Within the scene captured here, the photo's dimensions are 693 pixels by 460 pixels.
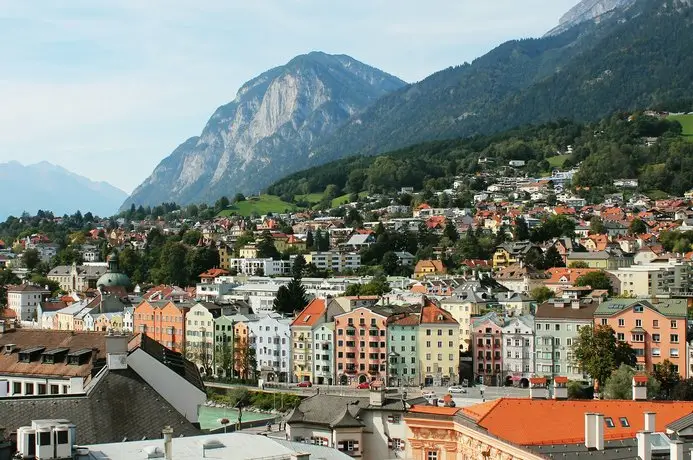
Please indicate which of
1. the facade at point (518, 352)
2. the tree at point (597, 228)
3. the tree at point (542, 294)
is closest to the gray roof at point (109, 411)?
the facade at point (518, 352)

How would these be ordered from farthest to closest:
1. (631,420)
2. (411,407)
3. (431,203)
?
(431,203)
(411,407)
(631,420)

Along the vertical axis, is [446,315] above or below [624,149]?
below

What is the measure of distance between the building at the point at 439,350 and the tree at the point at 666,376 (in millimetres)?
13324

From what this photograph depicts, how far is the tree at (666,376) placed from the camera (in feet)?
199

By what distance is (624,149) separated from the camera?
16925cm

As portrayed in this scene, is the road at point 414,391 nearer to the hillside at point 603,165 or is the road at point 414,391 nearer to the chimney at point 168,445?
the chimney at point 168,445

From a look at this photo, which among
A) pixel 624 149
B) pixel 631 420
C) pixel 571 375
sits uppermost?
pixel 624 149

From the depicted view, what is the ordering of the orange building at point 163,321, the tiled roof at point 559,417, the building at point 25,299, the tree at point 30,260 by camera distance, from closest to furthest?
the tiled roof at point 559,417 < the orange building at point 163,321 < the building at point 25,299 < the tree at point 30,260

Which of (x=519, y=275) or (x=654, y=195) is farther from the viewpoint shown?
(x=654, y=195)

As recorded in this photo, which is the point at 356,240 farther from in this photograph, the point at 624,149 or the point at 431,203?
the point at 624,149

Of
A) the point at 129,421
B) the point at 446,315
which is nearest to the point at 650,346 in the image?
the point at 446,315

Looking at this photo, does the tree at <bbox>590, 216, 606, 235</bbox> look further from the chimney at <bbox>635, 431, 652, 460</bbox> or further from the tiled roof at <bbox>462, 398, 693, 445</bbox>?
the chimney at <bbox>635, 431, 652, 460</bbox>

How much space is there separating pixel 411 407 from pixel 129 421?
1134cm

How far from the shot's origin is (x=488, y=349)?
71.9 metres
